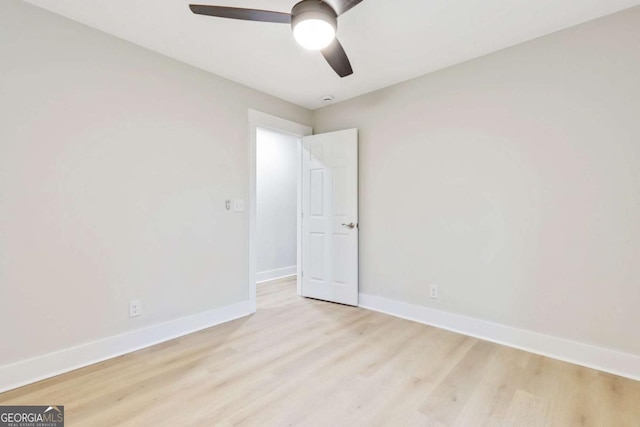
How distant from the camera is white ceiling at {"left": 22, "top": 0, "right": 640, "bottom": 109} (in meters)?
1.95

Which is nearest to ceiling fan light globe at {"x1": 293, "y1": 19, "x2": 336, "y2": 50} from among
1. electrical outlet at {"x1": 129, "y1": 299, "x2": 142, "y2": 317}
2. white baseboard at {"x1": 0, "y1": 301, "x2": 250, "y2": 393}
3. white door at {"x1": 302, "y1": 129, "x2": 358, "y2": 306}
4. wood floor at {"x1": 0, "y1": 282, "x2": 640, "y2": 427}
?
white door at {"x1": 302, "y1": 129, "x2": 358, "y2": 306}

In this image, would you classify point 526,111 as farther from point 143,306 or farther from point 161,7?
point 143,306

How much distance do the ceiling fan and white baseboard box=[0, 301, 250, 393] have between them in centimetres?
242

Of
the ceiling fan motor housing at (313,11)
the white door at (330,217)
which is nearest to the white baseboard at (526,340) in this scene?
the white door at (330,217)

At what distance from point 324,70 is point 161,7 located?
1418 mm

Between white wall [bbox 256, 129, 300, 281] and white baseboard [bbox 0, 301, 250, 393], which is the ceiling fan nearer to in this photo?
white baseboard [bbox 0, 301, 250, 393]

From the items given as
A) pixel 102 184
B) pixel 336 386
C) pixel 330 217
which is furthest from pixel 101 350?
pixel 330 217

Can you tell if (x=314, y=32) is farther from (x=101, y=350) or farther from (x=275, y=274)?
(x=275, y=274)

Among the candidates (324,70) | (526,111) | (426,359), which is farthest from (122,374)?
(526,111)

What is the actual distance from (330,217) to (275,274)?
1855mm

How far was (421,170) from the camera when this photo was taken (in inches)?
119

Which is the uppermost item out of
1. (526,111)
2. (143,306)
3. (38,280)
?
(526,111)

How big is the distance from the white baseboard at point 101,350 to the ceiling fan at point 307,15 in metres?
2.42

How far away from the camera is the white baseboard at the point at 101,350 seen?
1.88 meters
